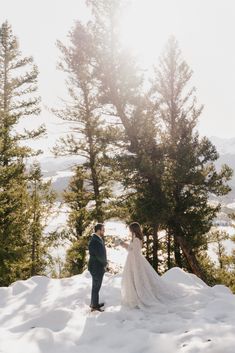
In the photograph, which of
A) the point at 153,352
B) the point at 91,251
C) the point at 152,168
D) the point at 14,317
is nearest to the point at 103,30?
the point at 152,168

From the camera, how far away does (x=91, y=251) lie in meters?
10.5

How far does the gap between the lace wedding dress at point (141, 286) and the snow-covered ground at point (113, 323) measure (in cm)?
38

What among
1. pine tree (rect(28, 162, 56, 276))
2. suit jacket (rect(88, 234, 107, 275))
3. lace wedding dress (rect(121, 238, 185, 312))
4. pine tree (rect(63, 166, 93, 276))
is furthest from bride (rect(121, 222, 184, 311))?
pine tree (rect(28, 162, 56, 276))

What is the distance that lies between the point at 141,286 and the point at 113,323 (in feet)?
5.62

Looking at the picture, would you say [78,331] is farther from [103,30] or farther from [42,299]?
[103,30]

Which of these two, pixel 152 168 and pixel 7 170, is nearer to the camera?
pixel 152 168

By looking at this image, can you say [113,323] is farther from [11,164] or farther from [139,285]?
[11,164]

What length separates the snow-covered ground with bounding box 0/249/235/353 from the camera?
7426 mm

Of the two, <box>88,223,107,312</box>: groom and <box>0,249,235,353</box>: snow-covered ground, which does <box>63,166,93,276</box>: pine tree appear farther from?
<box>88,223,107,312</box>: groom

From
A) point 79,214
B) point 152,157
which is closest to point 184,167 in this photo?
point 152,157

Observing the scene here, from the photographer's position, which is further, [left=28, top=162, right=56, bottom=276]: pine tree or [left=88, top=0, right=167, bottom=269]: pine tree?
[left=28, top=162, right=56, bottom=276]: pine tree

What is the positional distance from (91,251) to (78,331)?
227 cm

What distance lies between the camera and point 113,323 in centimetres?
909

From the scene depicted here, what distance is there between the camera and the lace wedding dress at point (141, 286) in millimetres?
10430
